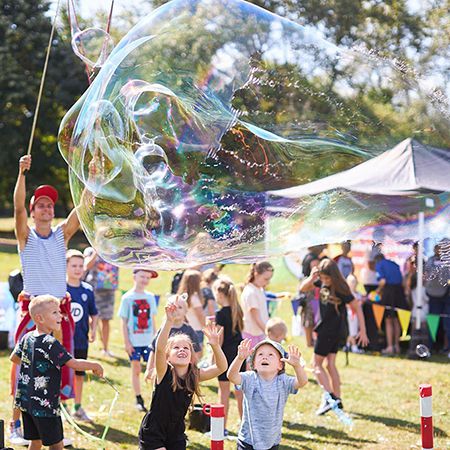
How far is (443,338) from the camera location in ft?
43.2

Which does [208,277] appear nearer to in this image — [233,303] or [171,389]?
[233,303]

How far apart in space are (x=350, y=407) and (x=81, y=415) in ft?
9.49

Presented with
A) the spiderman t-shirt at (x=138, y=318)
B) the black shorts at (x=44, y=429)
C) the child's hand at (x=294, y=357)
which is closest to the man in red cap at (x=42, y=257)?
the black shorts at (x=44, y=429)

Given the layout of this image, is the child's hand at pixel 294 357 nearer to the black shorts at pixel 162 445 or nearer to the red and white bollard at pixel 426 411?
the black shorts at pixel 162 445

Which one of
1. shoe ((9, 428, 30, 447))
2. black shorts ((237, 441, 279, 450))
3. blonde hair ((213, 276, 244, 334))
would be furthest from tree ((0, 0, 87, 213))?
black shorts ((237, 441, 279, 450))

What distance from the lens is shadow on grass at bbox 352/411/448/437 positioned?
816 centimetres

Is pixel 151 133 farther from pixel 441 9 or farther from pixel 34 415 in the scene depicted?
pixel 441 9

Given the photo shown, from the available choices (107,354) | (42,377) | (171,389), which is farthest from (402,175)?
(107,354)

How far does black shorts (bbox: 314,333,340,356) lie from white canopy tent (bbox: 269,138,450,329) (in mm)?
2851

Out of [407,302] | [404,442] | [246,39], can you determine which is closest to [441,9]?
[407,302]

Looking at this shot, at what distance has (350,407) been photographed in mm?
9234

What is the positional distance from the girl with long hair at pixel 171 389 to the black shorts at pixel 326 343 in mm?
3241

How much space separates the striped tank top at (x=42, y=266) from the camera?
6871 millimetres

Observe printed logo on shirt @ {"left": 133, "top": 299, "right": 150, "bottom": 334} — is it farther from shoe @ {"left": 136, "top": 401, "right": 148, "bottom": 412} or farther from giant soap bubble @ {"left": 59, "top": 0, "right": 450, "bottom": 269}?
giant soap bubble @ {"left": 59, "top": 0, "right": 450, "bottom": 269}
